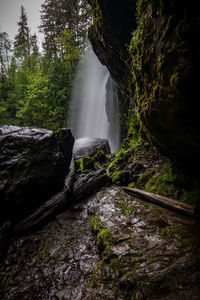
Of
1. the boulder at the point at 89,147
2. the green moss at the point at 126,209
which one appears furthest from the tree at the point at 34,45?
the green moss at the point at 126,209

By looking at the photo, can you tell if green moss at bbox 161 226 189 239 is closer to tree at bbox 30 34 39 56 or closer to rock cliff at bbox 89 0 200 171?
rock cliff at bbox 89 0 200 171

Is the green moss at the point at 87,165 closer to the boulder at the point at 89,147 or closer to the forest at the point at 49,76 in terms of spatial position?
the boulder at the point at 89,147

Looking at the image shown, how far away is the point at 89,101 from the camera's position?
2142 cm

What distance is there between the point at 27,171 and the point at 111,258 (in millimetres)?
3505

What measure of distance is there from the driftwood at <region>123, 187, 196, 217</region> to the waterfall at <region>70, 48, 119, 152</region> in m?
13.3

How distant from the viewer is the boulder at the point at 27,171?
446 cm

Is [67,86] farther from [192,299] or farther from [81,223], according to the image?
[192,299]

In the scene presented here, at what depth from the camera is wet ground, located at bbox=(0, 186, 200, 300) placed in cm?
194

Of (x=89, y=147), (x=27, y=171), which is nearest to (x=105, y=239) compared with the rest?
(x=27, y=171)

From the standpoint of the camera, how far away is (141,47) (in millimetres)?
3334

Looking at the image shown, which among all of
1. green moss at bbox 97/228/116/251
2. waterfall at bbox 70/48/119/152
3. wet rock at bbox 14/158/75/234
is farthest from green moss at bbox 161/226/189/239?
waterfall at bbox 70/48/119/152

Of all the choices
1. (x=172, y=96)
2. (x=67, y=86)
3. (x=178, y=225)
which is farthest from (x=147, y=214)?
(x=67, y=86)

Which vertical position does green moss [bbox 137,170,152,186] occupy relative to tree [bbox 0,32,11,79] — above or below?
below

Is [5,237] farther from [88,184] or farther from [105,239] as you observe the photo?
[88,184]
